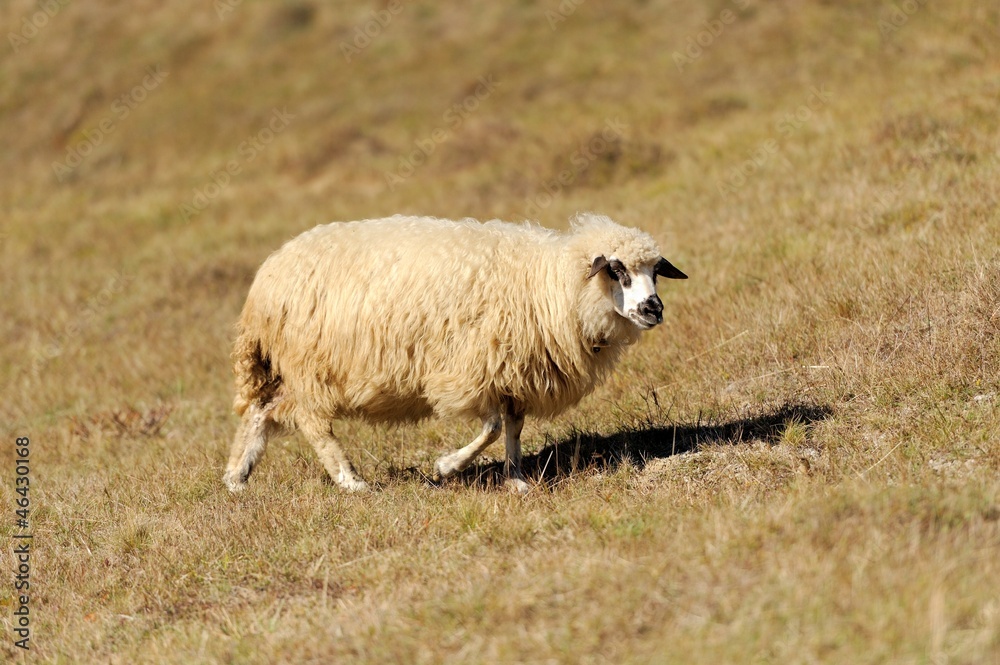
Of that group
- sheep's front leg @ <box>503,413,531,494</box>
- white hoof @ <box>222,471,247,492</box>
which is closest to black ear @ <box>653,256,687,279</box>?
sheep's front leg @ <box>503,413,531,494</box>

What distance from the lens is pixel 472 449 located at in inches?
267

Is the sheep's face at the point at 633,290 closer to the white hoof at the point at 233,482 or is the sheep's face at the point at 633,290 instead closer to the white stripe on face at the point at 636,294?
the white stripe on face at the point at 636,294

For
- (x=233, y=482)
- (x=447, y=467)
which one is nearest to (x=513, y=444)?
(x=447, y=467)

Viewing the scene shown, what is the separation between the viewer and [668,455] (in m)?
6.88

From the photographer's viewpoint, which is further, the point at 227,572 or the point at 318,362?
the point at 318,362

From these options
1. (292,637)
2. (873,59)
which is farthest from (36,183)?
(292,637)

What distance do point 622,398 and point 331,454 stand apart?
99.4 inches

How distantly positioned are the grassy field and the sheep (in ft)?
1.77

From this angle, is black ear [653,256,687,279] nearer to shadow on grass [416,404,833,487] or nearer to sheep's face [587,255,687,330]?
sheep's face [587,255,687,330]

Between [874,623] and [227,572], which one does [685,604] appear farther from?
[227,572]

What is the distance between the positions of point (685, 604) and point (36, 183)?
24.3 meters

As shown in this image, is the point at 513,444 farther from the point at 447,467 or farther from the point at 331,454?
the point at 331,454

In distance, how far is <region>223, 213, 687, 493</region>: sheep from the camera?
263 inches

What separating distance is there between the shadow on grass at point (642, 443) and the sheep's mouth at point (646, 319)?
0.97 meters
